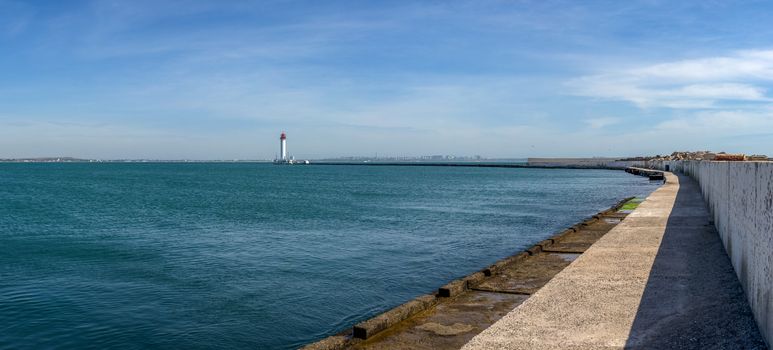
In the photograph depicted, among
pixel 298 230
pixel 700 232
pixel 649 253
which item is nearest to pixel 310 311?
pixel 649 253

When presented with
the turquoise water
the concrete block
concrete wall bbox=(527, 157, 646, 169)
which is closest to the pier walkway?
the concrete block

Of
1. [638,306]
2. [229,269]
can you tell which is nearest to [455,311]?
[638,306]

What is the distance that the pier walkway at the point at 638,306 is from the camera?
6527 mm

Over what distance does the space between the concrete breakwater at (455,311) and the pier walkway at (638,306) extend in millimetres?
670

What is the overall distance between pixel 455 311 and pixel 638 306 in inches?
104

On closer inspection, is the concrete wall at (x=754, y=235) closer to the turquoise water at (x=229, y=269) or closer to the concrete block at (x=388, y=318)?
the concrete block at (x=388, y=318)

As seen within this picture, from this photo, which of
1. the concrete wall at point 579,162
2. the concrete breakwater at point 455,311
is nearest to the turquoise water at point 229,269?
the concrete breakwater at point 455,311

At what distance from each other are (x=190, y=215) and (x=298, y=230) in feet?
37.8

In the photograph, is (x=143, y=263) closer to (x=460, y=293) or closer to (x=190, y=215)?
(x=460, y=293)

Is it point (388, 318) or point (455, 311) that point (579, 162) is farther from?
point (388, 318)

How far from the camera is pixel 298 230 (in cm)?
2655

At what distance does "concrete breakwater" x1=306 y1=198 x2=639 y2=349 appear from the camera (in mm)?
7641

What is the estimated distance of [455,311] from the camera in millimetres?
9031

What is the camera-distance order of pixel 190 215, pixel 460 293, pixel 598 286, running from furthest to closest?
pixel 190 215 < pixel 460 293 < pixel 598 286
